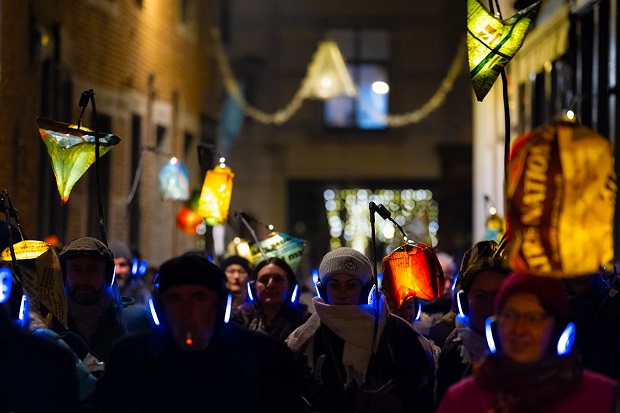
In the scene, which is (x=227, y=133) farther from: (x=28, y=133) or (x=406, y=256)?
(x=406, y=256)

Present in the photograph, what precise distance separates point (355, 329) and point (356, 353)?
14 centimetres

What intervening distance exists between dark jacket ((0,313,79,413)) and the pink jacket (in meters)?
1.55

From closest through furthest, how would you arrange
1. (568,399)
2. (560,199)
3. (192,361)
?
(568,399)
(560,199)
(192,361)

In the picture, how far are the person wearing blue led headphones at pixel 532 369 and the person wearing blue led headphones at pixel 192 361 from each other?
0.90 metres

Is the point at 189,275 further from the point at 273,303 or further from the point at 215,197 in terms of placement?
the point at 215,197

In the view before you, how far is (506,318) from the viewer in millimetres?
5254

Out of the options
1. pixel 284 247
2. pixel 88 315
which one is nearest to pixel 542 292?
pixel 88 315

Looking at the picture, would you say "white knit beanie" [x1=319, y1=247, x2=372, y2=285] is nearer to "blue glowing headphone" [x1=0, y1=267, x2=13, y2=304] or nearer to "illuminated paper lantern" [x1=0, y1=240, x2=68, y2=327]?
"illuminated paper lantern" [x1=0, y1=240, x2=68, y2=327]

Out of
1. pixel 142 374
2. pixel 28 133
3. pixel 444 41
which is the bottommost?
pixel 142 374

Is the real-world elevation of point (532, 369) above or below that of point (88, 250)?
below

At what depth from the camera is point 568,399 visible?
16.8 feet

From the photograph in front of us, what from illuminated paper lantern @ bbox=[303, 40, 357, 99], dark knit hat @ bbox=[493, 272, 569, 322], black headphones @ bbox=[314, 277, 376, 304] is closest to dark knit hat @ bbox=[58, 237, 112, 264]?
black headphones @ bbox=[314, 277, 376, 304]

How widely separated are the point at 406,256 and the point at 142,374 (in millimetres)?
3589

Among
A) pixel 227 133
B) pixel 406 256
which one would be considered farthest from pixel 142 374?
pixel 227 133
